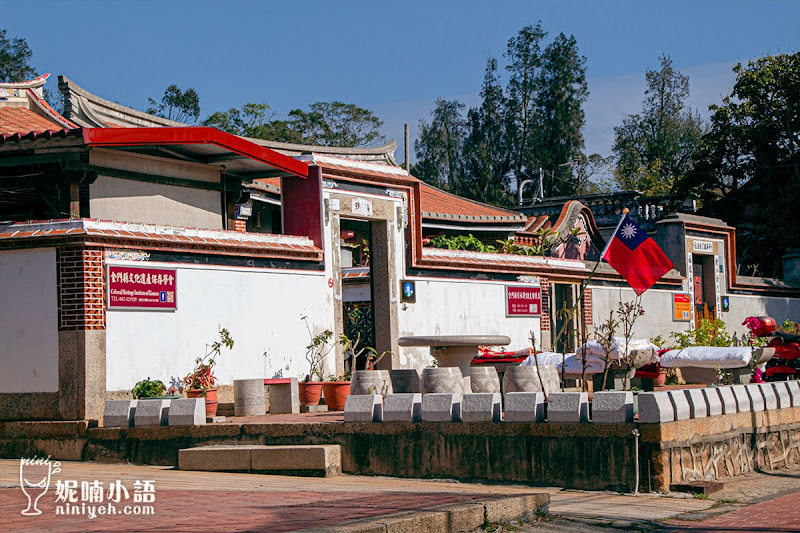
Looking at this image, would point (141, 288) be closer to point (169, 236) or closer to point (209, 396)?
point (169, 236)

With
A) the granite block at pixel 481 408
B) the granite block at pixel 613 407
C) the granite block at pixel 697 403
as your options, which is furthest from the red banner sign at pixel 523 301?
the granite block at pixel 613 407

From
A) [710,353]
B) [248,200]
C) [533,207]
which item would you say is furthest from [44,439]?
[533,207]

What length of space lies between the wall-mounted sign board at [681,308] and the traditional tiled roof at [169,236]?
12484 mm

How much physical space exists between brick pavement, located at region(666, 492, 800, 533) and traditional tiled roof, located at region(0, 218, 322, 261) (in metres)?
7.72

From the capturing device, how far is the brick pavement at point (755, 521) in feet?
29.2

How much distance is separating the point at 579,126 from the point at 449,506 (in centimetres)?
4495

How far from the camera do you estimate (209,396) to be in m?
14.5

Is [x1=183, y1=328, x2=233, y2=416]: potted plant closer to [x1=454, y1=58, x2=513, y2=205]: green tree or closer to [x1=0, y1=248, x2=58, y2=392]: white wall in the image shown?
[x1=0, y1=248, x2=58, y2=392]: white wall

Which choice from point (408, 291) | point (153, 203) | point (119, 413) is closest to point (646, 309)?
point (408, 291)

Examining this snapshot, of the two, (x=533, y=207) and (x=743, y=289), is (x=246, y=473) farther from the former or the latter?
(x=533, y=207)

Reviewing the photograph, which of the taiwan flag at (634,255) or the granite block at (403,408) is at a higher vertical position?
the taiwan flag at (634,255)

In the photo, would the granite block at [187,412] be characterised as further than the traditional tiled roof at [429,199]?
No

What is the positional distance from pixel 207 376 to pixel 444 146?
40.5m

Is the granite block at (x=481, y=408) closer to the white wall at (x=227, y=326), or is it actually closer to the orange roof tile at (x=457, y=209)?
the white wall at (x=227, y=326)
